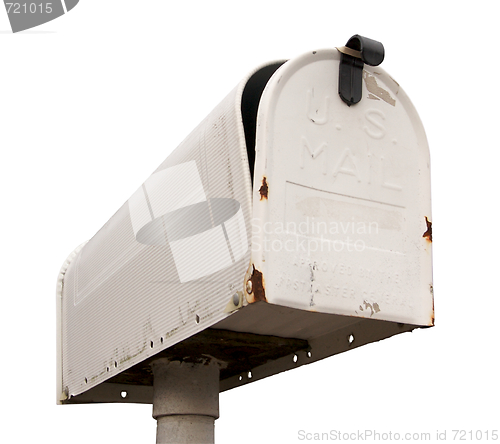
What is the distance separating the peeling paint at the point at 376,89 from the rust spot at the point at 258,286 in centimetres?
65

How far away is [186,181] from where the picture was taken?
2166 mm

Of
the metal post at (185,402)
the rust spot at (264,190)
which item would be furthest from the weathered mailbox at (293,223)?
the metal post at (185,402)

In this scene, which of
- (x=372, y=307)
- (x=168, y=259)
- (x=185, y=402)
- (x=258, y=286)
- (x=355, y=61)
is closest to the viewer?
(x=258, y=286)

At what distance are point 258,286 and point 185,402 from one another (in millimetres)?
911

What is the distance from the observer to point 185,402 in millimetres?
2486

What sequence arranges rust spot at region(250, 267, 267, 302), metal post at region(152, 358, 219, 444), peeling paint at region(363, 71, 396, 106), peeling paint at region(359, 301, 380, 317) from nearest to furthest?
rust spot at region(250, 267, 267, 302)
peeling paint at region(359, 301, 380, 317)
peeling paint at region(363, 71, 396, 106)
metal post at region(152, 358, 219, 444)

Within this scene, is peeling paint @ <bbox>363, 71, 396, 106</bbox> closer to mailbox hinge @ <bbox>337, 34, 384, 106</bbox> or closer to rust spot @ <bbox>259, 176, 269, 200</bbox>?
mailbox hinge @ <bbox>337, 34, 384, 106</bbox>

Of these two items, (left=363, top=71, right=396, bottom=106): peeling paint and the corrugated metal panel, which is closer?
the corrugated metal panel

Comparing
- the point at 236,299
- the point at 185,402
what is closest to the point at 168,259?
the point at 236,299

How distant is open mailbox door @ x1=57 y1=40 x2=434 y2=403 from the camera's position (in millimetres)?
1814

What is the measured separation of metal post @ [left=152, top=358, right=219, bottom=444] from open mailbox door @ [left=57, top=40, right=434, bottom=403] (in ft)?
0.47

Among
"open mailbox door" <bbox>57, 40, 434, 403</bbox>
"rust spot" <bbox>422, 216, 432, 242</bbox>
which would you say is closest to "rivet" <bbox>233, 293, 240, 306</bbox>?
"open mailbox door" <bbox>57, 40, 434, 403</bbox>

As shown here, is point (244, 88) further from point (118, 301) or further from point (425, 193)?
point (118, 301)

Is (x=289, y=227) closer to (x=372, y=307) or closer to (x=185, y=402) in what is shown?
(x=372, y=307)
